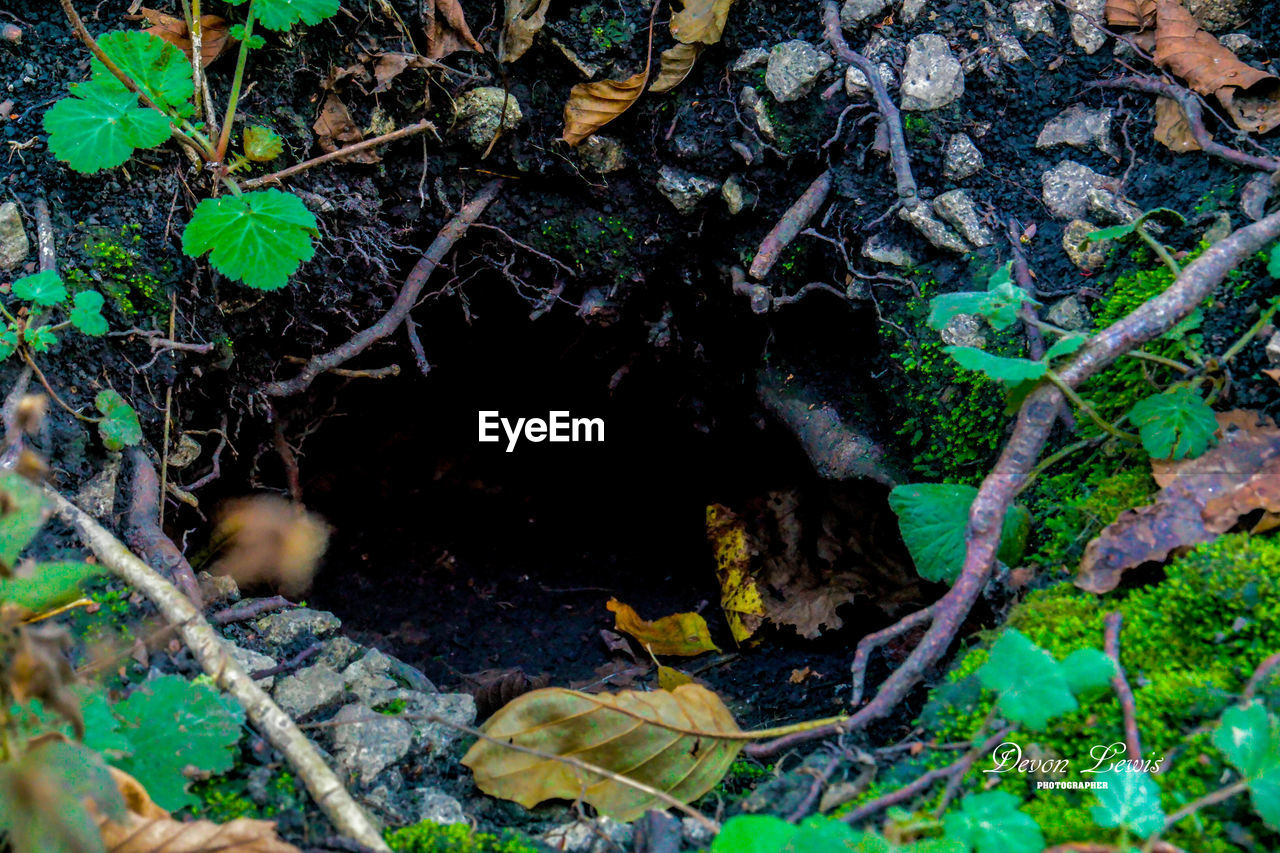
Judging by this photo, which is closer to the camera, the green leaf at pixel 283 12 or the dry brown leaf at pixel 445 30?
the green leaf at pixel 283 12

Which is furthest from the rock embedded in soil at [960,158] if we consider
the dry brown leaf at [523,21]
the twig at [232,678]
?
the twig at [232,678]

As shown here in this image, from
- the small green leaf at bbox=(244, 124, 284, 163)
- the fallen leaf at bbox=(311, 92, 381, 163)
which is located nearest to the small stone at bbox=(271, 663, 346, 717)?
the small green leaf at bbox=(244, 124, 284, 163)

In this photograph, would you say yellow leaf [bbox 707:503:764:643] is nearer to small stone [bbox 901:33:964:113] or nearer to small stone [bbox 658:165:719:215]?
small stone [bbox 658:165:719:215]

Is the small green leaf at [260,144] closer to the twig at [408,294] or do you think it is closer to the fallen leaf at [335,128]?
the fallen leaf at [335,128]

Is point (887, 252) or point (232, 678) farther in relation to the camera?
point (887, 252)

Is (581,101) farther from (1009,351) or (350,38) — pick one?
(1009,351)

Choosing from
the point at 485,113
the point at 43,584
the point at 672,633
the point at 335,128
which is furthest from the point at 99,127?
the point at 672,633

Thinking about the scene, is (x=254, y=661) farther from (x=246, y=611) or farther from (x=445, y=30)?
(x=445, y=30)
